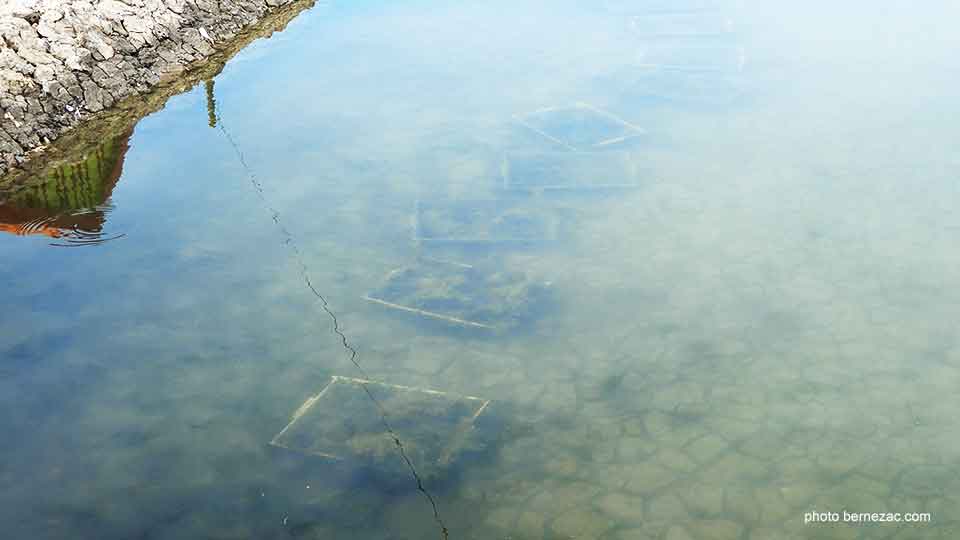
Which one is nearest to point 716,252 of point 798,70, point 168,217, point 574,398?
point 574,398

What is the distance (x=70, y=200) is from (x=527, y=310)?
437 centimetres

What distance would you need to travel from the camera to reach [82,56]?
10133mm

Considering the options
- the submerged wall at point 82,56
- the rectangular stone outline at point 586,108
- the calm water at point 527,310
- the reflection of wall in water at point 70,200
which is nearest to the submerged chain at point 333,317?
the calm water at point 527,310

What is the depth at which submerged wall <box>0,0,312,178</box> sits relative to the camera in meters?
9.41

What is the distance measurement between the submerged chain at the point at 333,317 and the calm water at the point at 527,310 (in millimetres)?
34

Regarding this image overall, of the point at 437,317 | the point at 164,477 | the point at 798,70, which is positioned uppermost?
the point at 798,70

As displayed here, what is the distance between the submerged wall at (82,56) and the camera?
9406mm

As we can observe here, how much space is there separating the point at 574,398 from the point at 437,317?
1183mm

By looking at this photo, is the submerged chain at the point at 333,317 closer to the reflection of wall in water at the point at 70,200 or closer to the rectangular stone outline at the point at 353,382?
the rectangular stone outline at the point at 353,382

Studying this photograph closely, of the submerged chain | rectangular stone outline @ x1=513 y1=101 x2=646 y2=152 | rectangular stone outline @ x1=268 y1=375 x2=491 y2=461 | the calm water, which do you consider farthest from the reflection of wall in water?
rectangular stone outline @ x1=513 y1=101 x2=646 y2=152

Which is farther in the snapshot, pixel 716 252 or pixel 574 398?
pixel 716 252

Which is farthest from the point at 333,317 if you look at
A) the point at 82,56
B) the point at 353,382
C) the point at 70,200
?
the point at 82,56

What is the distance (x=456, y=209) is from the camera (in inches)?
310

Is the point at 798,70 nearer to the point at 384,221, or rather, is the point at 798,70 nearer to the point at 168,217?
the point at 384,221
